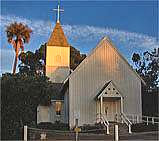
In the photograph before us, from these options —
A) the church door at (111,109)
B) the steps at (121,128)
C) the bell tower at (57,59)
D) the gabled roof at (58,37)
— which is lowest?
the steps at (121,128)

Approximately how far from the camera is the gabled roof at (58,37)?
47.7m

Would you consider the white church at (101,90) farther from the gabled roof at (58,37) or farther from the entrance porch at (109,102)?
the gabled roof at (58,37)

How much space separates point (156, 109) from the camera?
1353 inches

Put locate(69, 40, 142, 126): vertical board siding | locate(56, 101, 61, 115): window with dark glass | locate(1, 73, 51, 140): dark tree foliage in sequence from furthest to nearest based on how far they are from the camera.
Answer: locate(56, 101, 61, 115): window with dark glass → locate(69, 40, 142, 126): vertical board siding → locate(1, 73, 51, 140): dark tree foliage

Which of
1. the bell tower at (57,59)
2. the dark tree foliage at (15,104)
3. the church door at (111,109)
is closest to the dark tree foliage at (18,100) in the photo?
the dark tree foliage at (15,104)

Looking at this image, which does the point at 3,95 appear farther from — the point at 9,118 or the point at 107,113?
the point at 107,113

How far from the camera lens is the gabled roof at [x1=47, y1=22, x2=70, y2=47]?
47.7m

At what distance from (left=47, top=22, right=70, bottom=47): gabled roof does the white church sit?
15.2 metres

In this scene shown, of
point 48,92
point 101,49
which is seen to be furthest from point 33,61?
point 48,92

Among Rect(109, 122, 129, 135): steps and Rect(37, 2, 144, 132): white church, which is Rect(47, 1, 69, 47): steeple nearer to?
Rect(37, 2, 144, 132): white church

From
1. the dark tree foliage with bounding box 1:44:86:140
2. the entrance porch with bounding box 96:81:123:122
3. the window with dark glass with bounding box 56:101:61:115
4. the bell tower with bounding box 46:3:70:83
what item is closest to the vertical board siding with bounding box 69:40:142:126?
the entrance porch with bounding box 96:81:123:122

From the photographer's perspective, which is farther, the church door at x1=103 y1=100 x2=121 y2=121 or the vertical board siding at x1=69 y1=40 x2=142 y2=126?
the church door at x1=103 y1=100 x2=121 y2=121

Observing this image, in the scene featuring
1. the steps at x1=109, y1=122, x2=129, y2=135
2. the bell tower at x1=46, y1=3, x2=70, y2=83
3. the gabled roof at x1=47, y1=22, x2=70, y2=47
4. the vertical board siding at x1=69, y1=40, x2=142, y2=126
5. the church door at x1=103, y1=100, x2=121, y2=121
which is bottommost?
the steps at x1=109, y1=122, x2=129, y2=135

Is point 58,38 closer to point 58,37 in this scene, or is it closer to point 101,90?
point 58,37
